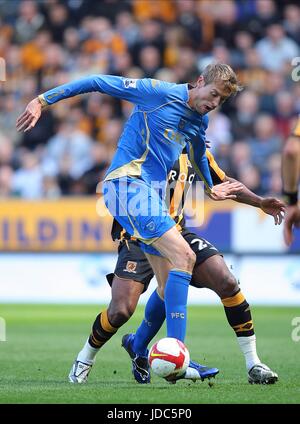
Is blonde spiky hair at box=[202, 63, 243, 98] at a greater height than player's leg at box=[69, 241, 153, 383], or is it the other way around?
blonde spiky hair at box=[202, 63, 243, 98]

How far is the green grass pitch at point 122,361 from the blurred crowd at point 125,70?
2.91 metres

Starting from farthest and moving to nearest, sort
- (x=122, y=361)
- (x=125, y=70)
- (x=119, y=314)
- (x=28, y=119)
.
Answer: (x=125, y=70) < (x=122, y=361) < (x=119, y=314) < (x=28, y=119)

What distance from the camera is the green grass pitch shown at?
640 cm

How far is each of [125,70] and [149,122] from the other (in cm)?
1104

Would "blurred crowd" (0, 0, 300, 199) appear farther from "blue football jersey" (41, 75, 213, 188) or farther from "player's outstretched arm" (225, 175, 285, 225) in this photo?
"blue football jersey" (41, 75, 213, 188)

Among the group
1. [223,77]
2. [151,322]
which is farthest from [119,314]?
[223,77]

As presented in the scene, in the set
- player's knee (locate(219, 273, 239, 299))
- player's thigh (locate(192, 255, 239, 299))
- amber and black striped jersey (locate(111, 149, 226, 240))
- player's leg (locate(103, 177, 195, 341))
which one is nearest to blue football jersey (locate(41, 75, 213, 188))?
player's leg (locate(103, 177, 195, 341))

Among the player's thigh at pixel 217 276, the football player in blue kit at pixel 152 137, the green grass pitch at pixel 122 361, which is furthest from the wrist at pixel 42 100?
the green grass pitch at pixel 122 361

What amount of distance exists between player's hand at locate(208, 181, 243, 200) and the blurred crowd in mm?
8475

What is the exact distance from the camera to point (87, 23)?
63.1ft

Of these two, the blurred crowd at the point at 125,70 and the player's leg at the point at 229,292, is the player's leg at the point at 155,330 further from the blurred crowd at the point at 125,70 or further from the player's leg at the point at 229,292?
the blurred crowd at the point at 125,70

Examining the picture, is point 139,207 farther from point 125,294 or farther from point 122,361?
point 122,361

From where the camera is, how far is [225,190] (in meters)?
7.33
